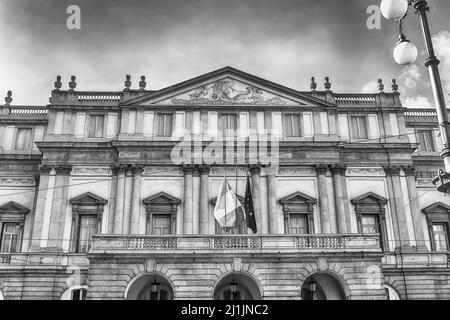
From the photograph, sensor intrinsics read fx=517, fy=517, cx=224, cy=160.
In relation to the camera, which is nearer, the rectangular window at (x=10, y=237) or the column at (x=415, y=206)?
the column at (x=415, y=206)

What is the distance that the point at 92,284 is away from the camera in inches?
1031

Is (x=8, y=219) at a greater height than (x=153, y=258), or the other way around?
(x=8, y=219)

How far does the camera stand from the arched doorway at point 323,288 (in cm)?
2739

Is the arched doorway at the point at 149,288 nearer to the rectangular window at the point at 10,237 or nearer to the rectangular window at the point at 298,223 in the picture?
the rectangular window at the point at 298,223

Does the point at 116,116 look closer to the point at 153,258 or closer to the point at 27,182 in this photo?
the point at 27,182

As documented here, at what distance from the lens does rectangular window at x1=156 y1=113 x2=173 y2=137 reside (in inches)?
1383

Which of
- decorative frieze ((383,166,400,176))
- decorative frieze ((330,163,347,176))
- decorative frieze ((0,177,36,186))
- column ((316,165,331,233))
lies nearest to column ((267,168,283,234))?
column ((316,165,331,233))

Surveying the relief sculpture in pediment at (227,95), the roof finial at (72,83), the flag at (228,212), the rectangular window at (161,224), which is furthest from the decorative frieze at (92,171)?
the flag at (228,212)

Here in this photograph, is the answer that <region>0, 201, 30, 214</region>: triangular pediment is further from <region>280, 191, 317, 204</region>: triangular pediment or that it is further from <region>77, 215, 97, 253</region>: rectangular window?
<region>280, 191, 317, 204</region>: triangular pediment

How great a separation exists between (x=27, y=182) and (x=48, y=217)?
3.77 m

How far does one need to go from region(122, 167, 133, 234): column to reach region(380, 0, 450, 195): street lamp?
2376cm

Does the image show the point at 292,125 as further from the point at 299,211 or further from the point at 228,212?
the point at 228,212

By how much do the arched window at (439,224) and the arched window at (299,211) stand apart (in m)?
8.01
